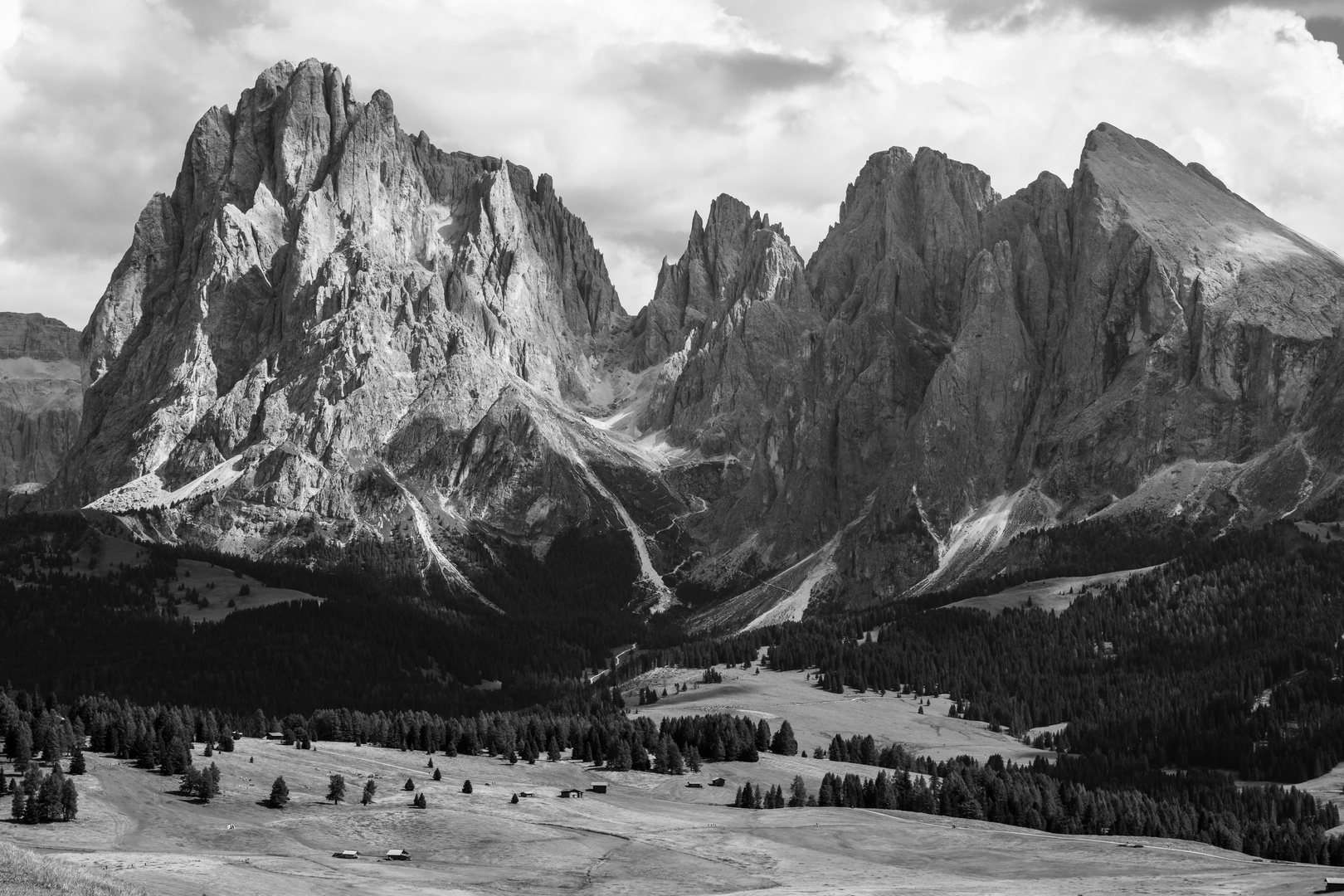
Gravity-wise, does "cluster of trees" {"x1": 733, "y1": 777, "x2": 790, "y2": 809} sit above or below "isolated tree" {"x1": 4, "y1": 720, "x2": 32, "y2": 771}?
below

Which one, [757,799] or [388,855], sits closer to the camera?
[388,855]

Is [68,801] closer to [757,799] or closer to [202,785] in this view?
[202,785]

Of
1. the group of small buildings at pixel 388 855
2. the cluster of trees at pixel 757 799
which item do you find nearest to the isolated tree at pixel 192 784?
the group of small buildings at pixel 388 855

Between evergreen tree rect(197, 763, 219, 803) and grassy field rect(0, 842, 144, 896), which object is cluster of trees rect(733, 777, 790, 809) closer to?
evergreen tree rect(197, 763, 219, 803)

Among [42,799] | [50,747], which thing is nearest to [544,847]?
[42,799]

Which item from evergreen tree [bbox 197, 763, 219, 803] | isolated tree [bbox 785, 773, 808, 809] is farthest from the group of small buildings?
isolated tree [bbox 785, 773, 808, 809]

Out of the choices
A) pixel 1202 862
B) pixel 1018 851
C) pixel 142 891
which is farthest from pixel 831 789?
pixel 142 891
